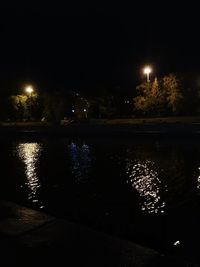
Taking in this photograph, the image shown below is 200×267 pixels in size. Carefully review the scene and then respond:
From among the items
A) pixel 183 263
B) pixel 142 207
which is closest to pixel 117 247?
pixel 183 263

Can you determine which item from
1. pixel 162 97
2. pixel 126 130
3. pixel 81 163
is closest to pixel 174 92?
pixel 162 97

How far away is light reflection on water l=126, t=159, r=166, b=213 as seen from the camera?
13427 mm

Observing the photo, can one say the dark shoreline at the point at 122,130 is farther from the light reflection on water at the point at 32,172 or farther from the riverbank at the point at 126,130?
the light reflection on water at the point at 32,172

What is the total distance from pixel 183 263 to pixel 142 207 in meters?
6.56

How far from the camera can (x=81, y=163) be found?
24.3 metres

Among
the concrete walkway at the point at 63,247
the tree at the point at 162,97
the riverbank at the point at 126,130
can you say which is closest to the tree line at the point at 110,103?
the tree at the point at 162,97

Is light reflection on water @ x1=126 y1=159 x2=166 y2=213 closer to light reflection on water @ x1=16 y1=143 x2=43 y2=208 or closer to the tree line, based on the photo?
light reflection on water @ x1=16 y1=143 x2=43 y2=208

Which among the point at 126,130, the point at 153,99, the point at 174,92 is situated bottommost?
the point at 126,130

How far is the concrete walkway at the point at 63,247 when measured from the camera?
6.85m

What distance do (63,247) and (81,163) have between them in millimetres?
16702

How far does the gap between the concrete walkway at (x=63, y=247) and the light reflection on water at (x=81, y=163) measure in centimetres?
959

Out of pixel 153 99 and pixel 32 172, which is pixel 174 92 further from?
pixel 32 172

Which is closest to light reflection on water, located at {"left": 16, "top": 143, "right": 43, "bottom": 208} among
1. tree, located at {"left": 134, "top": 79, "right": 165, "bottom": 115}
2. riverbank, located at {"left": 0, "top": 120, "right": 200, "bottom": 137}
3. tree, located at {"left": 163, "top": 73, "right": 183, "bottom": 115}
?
riverbank, located at {"left": 0, "top": 120, "right": 200, "bottom": 137}

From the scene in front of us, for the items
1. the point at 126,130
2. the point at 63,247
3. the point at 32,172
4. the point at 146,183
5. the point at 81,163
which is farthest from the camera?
the point at 126,130
